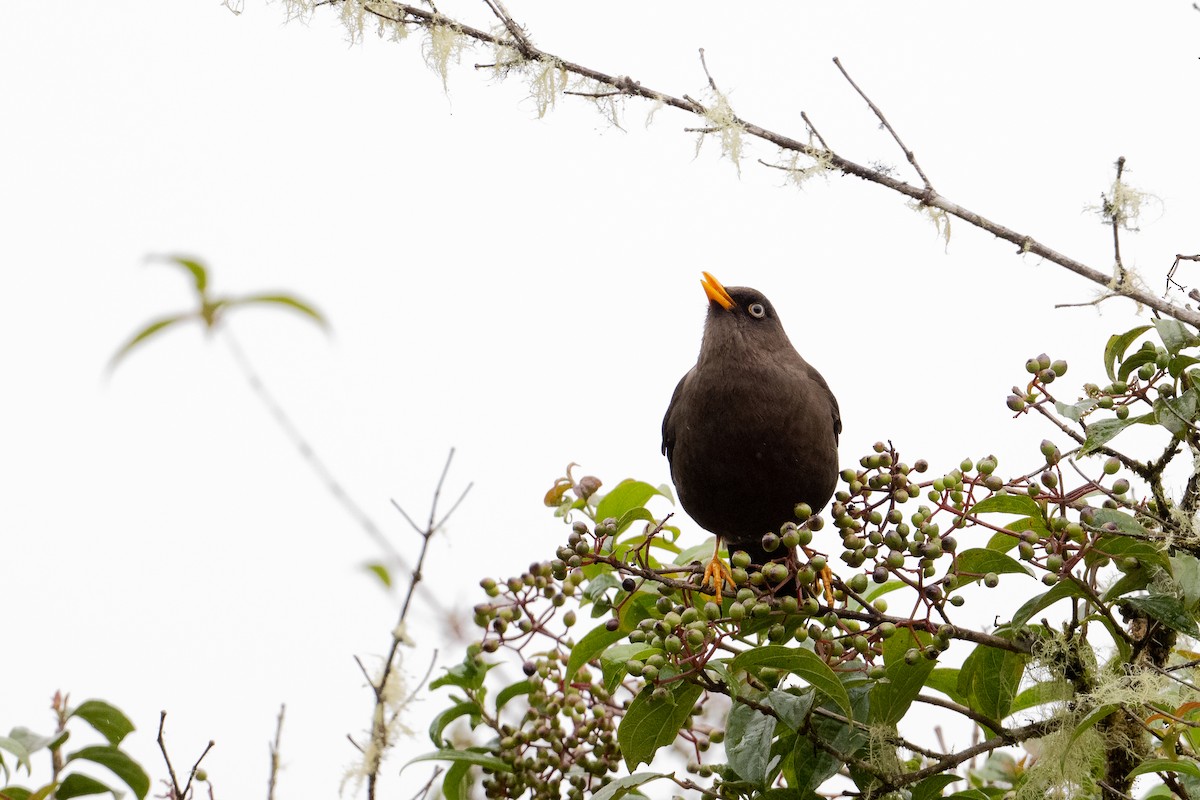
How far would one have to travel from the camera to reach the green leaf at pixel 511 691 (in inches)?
122

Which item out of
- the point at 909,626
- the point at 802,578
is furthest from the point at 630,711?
the point at 909,626

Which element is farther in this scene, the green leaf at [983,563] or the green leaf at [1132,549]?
the green leaf at [983,563]

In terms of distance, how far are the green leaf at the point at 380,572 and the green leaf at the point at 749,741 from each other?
2.83 ft

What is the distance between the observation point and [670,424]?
434 cm

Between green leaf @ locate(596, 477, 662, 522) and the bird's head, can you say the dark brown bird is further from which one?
green leaf @ locate(596, 477, 662, 522)

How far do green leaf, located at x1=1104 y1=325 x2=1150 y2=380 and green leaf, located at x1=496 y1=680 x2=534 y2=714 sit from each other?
163 cm

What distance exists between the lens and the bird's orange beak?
441 cm

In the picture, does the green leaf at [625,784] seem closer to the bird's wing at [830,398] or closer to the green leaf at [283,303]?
the green leaf at [283,303]

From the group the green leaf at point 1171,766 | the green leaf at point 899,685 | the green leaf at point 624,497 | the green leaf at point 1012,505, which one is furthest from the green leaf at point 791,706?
the green leaf at point 624,497

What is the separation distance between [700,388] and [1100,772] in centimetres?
189

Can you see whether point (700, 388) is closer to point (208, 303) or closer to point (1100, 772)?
point (1100, 772)

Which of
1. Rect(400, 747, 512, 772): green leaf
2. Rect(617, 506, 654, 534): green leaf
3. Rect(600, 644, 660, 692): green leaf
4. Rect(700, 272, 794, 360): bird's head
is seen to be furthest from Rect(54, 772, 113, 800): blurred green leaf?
Rect(700, 272, 794, 360): bird's head

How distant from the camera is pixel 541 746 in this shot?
306 centimetres

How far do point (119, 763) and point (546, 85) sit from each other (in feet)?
6.30
